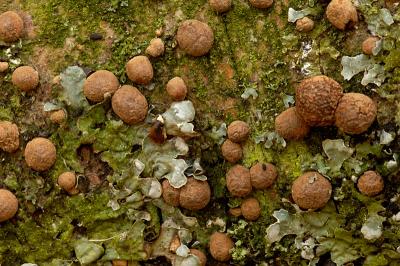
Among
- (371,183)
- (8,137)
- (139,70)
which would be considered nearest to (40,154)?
(8,137)

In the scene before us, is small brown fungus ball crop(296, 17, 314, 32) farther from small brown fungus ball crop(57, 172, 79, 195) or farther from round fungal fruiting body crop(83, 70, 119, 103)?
small brown fungus ball crop(57, 172, 79, 195)

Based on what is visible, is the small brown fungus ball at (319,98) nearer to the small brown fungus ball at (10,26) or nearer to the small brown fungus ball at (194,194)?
the small brown fungus ball at (194,194)

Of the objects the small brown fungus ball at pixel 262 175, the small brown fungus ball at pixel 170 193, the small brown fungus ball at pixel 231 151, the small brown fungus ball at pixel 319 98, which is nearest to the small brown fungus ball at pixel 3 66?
the small brown fungus ball at pixel 170 193

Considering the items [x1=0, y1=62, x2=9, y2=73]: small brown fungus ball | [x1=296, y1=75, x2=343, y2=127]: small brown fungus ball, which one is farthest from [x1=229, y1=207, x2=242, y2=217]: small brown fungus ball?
[x1=0, y1=62, x2=9, y2=73]: small brown fungus ball

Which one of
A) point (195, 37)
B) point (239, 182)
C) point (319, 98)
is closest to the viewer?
point (319, 98)

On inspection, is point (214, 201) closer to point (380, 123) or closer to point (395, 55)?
point (380, 123)

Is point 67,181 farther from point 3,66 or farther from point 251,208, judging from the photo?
point 251,208

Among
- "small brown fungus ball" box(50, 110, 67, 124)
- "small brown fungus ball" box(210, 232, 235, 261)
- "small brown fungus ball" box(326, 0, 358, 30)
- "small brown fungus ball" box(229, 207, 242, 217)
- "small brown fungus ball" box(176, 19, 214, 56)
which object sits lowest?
"small brown fungus ball" box(210, 232, 235, 261)
